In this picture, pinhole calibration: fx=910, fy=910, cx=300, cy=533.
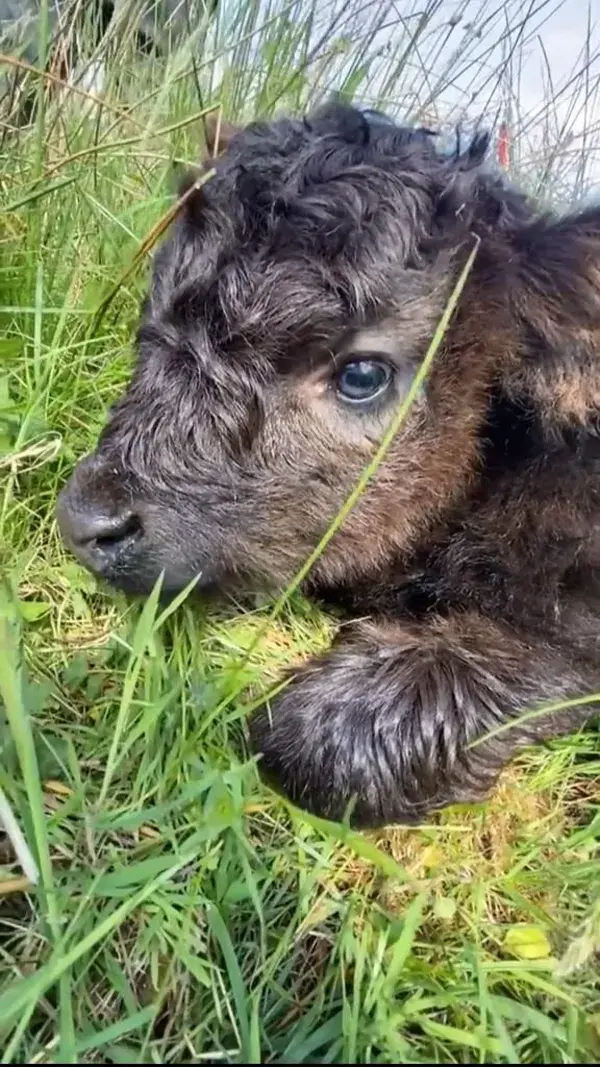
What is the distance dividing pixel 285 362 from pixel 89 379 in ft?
4.30

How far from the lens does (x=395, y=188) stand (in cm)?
226

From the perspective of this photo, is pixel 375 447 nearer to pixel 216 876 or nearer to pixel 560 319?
pixel 560 319

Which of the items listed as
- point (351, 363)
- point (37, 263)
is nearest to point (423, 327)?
point (351, 363)

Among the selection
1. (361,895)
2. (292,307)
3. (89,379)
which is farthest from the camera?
(89,379)

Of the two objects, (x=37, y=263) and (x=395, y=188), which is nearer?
(x=395, y=188)

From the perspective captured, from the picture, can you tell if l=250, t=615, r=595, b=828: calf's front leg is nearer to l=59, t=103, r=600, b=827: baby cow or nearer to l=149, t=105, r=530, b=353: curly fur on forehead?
l=59, t=103, r=600, b=827: baby cow

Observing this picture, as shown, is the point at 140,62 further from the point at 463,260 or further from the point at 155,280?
the point at 463,260

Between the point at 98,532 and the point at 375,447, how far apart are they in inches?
28.1

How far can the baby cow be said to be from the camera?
84.1 inches

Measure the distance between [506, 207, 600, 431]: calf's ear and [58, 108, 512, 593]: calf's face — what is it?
0.12 meters

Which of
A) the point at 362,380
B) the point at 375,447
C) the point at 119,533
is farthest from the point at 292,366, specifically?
the point at 119,533

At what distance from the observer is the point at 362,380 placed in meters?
2.24

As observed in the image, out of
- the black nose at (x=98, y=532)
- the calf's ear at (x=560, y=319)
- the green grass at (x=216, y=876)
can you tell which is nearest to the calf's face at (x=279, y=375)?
the black nose at (x=98, y=532)

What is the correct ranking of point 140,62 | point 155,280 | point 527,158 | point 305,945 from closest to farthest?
point 305,945 → point 155,280 → point 140,62 → point 527,158
